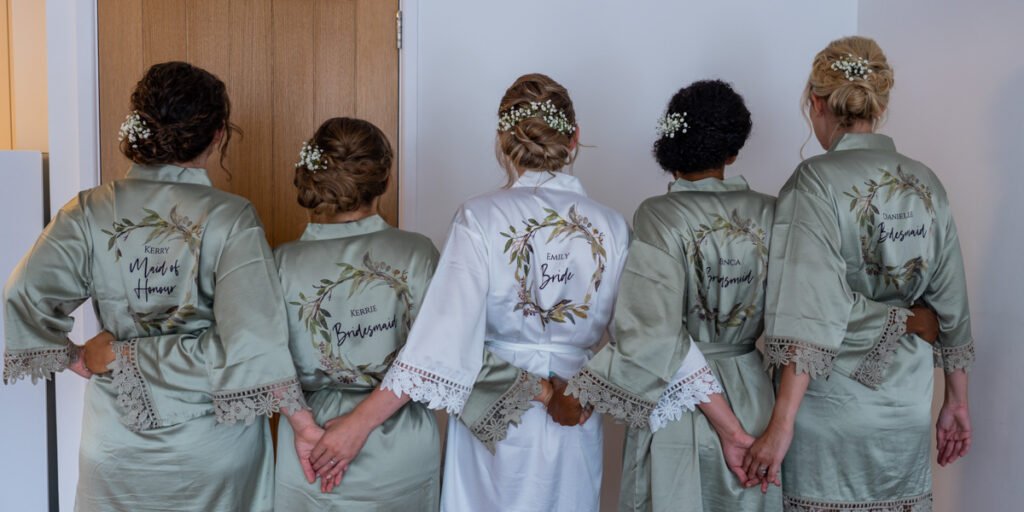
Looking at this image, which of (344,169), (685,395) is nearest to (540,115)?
(344,169)

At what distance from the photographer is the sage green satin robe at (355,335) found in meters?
1.78

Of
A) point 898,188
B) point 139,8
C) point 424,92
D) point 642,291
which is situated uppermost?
point 139,8

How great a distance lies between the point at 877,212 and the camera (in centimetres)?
187

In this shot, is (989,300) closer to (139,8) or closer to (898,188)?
(898,188)

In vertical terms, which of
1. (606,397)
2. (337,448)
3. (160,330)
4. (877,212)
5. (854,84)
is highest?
(854,84)

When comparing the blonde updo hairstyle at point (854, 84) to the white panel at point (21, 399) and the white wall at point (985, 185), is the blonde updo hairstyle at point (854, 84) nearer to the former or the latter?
the white wall at point (985, 185)

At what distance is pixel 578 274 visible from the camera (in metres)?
1.89

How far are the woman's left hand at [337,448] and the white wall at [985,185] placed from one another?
1.60 m

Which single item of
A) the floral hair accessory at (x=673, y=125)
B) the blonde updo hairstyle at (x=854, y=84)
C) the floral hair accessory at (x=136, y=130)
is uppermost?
the blonde updo hairstyle at (x=854, y=84)

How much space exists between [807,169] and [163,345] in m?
1.41

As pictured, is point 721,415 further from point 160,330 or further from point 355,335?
point 160,330

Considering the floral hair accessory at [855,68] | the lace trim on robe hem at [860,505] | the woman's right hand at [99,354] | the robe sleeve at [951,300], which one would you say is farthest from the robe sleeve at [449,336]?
the robe sleeve at [951,300]

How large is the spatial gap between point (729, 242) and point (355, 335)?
0.81m

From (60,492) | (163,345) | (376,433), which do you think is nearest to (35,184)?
(60,492)
